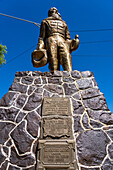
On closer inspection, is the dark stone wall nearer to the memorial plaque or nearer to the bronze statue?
the memorial plaque

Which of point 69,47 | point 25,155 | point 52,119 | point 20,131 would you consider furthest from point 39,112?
point 69,47

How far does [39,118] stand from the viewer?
3.38 m

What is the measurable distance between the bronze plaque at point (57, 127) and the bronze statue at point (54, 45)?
7.38 ft

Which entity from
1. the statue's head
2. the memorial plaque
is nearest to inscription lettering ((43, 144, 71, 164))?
the memorial plaque

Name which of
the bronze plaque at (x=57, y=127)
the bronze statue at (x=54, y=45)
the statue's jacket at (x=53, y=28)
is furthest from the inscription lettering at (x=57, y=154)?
the statue's jacket at (x=53, y=28)

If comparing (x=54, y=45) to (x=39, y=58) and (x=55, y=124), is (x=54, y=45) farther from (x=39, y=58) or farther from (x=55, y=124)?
(x=55, y=124)

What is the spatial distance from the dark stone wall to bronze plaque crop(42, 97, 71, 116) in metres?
0.15

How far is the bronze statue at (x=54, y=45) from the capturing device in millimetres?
5295

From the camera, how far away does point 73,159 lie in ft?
9.11

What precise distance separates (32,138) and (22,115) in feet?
2.04

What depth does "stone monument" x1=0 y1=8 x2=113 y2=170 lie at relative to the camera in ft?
9.34

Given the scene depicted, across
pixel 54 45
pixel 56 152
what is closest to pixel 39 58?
pixel 54 45

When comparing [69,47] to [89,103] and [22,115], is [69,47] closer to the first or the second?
[89,103]

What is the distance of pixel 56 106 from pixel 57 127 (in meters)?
0.54
